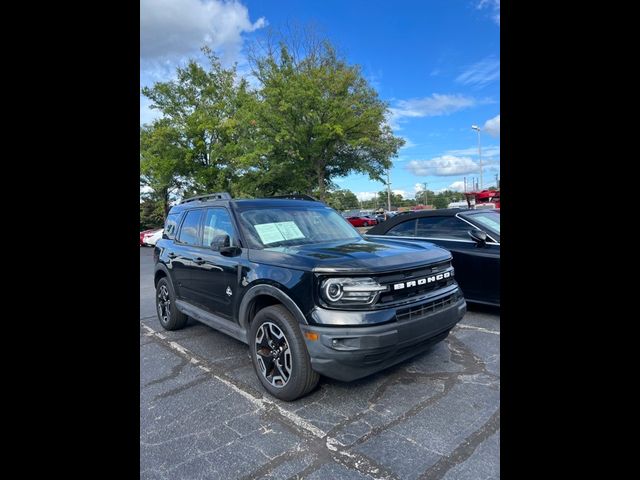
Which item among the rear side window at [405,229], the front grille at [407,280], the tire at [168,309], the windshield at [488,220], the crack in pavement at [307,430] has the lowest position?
the crack in pavement at [307,430]

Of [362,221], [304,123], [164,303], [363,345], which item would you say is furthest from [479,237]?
[362,221]

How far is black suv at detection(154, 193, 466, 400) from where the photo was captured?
8.98ft

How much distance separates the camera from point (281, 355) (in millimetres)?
3082

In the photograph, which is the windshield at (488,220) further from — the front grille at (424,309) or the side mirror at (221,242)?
the side mirror at (221,242)

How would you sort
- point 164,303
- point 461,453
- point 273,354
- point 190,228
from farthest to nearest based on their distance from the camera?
point 164,303, point 190,228, point 273,354, point 461,453

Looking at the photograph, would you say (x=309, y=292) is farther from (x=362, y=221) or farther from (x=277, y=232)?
(x=362, y=221)

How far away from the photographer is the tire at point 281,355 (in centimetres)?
289

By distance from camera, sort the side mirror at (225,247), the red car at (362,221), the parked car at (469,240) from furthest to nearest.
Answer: the red car at (362,221), the parked car at (469,240), the side mirror at (225,247)

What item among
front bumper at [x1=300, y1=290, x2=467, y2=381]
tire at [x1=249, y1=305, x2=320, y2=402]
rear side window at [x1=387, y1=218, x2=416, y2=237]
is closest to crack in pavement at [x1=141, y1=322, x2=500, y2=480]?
tire at [x1=249, y1=305, x2=320, y2=402]

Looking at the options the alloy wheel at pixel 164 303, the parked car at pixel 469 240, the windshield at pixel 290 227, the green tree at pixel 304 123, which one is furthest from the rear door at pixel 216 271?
the green tree at pixel 304 123

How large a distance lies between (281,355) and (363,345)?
80cm

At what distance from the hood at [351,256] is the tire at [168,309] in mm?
2124

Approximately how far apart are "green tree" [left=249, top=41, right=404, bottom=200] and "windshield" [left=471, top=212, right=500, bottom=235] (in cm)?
1490
